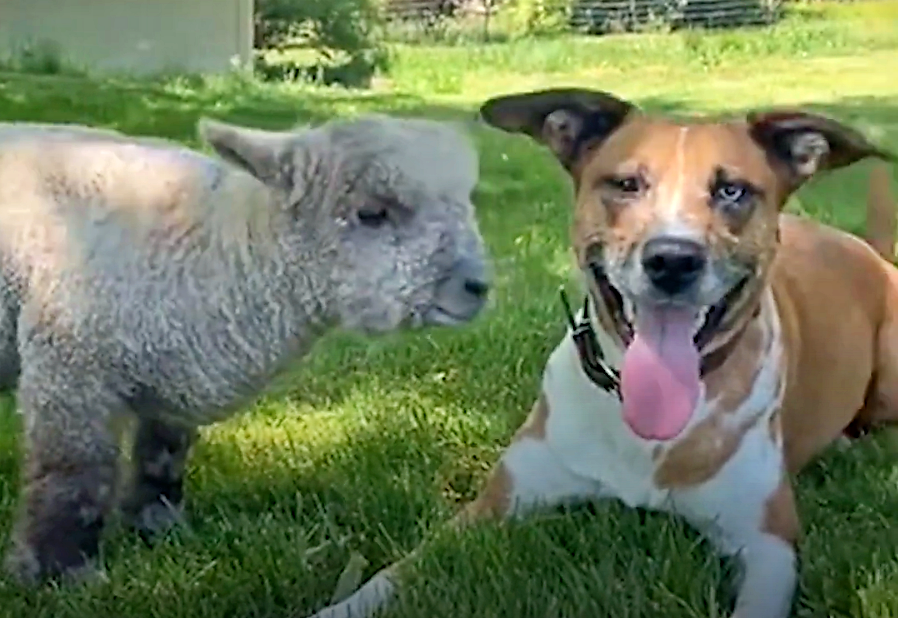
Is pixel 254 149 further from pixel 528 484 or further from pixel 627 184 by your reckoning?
pixel 528 484

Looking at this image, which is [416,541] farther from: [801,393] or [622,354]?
[801,393]

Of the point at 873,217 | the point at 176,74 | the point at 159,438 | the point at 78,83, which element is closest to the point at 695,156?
the point at 159,438

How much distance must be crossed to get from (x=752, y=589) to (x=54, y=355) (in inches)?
53.8

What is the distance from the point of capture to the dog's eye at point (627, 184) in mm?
3334

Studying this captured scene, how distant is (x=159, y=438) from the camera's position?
3693mm

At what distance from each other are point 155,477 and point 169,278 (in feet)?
1.75

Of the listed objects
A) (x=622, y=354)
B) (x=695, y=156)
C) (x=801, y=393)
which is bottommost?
(x=801, y=393)

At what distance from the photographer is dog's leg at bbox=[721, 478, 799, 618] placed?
326 centimetres

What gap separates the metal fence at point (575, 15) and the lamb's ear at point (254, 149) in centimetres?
1722

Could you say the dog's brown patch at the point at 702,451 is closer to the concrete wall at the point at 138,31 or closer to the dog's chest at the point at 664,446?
the dog's chest at the point at 664,446

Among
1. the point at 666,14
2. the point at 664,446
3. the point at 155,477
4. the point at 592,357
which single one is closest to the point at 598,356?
the point at 592,357

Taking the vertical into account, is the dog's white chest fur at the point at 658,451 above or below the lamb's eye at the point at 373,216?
below

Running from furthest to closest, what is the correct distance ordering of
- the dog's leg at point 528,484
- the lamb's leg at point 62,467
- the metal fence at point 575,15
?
the metal fence at point 575,15
the dog's leg at point 528,484
the lamb's leg at point 62,467

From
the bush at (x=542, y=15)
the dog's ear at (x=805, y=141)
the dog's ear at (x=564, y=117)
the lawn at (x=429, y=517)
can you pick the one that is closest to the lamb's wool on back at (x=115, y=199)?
the lawn at (x=429, y=517)
